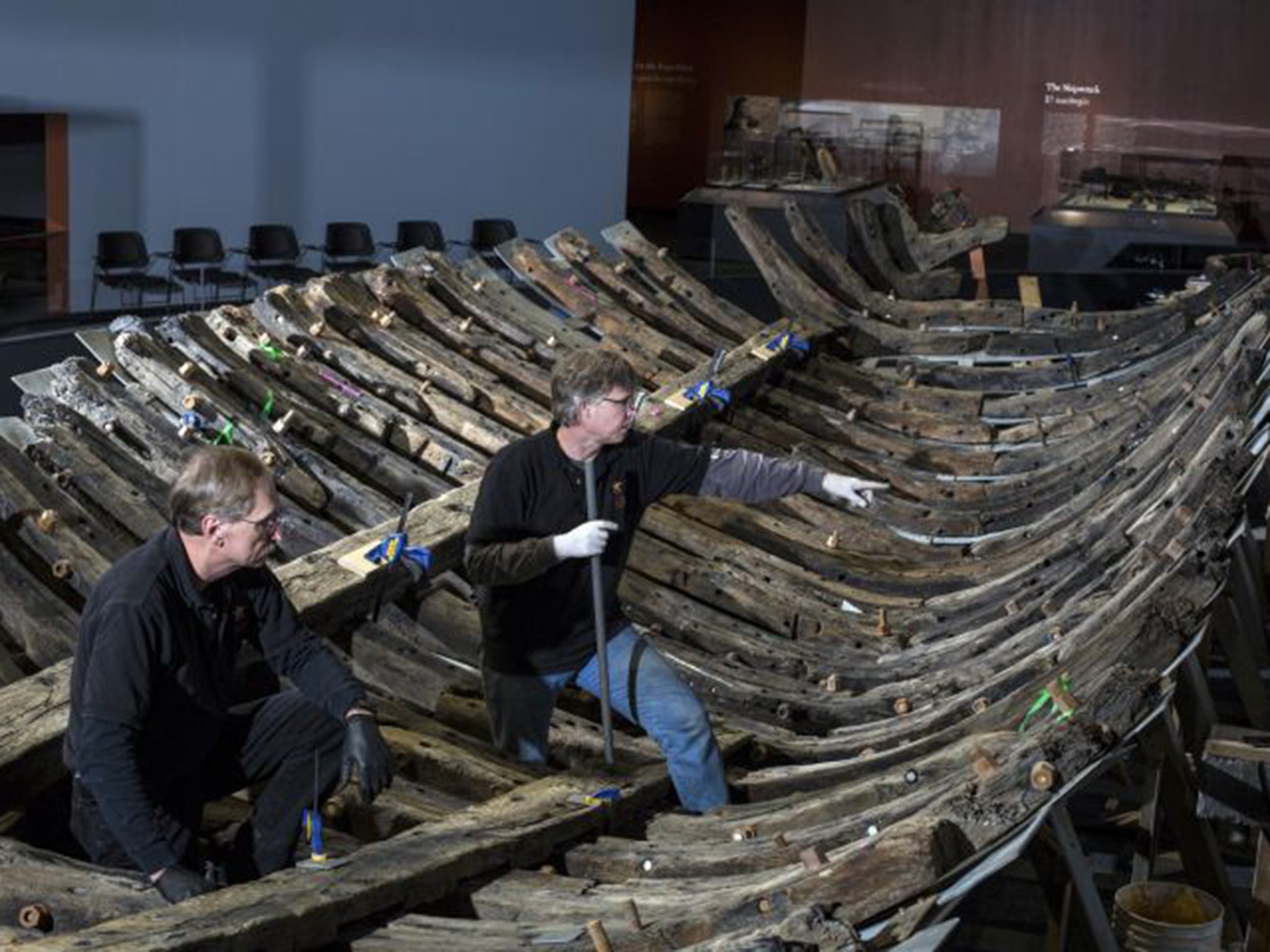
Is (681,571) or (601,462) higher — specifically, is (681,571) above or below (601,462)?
below

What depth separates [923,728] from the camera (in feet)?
18.5

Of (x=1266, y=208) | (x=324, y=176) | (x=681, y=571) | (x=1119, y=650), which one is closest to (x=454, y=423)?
(x=681, y=571)

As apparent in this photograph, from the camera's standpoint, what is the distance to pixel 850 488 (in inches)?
226

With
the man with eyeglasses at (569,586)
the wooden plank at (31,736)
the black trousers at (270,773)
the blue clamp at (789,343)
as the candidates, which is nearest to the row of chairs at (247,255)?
the blue clamp at (789,343)

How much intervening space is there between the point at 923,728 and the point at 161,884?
7.79 ft

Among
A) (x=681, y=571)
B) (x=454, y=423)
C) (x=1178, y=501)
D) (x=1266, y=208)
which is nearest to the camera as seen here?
(x=1178, y=501)

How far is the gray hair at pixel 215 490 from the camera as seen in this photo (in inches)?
165

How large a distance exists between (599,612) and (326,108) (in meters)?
14.2

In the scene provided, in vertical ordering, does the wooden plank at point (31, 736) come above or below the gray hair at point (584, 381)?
below

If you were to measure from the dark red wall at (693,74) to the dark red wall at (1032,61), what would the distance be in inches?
22.1

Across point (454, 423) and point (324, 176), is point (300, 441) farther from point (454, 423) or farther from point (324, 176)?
point (324, 176)

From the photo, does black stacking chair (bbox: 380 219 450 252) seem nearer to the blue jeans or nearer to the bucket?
the blue jeans

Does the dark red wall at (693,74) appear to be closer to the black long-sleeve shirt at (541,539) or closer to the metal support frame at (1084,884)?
the black long-sleeve shirt at (541,539)

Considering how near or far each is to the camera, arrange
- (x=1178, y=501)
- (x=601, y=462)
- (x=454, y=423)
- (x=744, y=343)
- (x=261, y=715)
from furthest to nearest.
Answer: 1. (x=744, y=343)
2. (x=454, y=423)
3. (x=1178, y=501)
4. (x=601, y=462)
5. (x=261, y=715)
